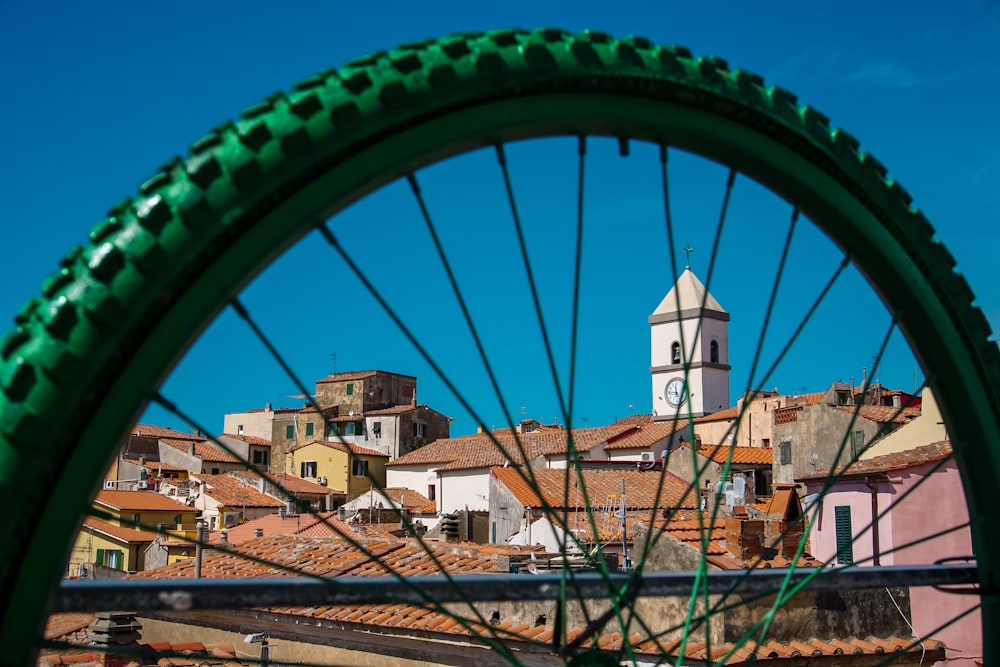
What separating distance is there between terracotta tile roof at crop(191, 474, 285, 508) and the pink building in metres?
22.9

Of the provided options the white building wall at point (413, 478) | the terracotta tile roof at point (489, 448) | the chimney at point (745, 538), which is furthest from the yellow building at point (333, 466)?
the chimney at point (745, 538)

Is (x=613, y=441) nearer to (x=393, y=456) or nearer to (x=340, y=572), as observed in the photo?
(x=393, y=456)

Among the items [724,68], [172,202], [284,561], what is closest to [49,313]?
[172,202]

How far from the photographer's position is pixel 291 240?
1.34 m

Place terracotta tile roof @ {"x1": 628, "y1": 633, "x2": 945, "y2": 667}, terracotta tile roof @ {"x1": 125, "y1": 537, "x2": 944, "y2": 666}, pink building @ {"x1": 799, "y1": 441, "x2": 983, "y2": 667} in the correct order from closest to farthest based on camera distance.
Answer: terracotta tile roof @ {"x1": 628, "y1": 633, "x2": 945, "y2": 667} → terracotta tile roof @ {"x1": 125, "y1": 537, "x2": 944, "y2": 666} → pink building @ {"x1": 799, "y1": 441, "x2": 983, "y2": 667}

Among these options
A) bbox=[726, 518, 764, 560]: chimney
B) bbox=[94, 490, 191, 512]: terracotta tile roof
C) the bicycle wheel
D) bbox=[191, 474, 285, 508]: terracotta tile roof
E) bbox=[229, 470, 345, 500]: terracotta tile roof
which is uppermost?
bbox=[229, 470, 345, 500]: terracotta tile roof

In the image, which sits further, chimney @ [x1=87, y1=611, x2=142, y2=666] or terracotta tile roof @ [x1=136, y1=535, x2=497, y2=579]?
terracotta tile roof @ [x1=136, y1=535, x2=497, y2=579]

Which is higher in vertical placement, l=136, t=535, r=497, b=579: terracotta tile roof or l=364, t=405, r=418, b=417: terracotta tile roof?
l=364, t=405, r=418, b=417: terracotta tile roof

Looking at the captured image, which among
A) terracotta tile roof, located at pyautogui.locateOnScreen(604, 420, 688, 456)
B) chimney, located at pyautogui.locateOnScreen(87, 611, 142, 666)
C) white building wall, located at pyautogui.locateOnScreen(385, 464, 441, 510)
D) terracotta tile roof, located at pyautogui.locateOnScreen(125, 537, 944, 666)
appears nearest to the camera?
chimney, located at pyautogui.locateOnScreen(87, 611, 142, 666)

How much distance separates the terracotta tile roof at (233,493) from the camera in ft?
118

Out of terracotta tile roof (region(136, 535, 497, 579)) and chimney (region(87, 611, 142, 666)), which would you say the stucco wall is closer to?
terracotta tile roof (region(136, 535, 497, 579))

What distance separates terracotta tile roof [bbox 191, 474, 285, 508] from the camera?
118 feet

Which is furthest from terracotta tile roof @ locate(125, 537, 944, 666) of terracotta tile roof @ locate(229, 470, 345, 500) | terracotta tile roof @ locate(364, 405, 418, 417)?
terracotta tile roof @ locate(364, 405, 418, 417)

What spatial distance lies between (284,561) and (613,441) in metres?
30.4
